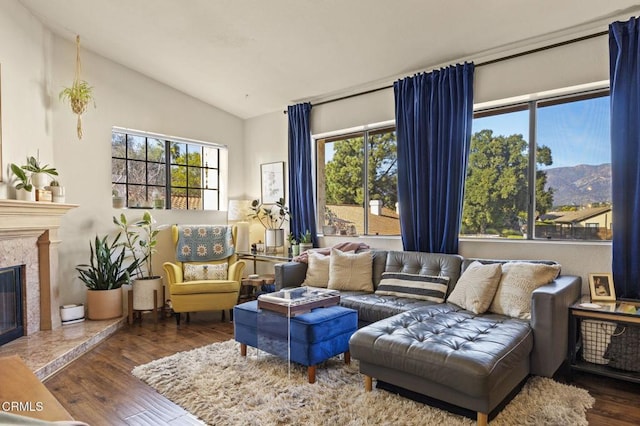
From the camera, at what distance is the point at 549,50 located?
3.29 m

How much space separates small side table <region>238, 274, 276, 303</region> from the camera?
476cm

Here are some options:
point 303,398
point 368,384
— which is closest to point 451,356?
point 368,384

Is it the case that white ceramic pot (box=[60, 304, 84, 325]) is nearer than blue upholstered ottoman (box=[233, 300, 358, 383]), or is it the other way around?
blue upholstered ottoman (box=[233, 300, 358, 383])

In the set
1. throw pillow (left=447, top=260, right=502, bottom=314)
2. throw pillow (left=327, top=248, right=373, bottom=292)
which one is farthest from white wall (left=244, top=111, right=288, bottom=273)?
throw pillow (left=447, top=260, right=502, bottom=314)

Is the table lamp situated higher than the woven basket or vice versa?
the table lamp

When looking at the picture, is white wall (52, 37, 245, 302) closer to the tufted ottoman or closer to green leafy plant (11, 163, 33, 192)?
green leafy plant (11, 163, 33, 192)

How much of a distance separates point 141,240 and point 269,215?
66.0 inches

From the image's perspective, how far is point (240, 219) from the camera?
556 centimetres

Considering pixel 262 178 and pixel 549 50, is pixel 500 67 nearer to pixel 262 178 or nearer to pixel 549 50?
pixel 549 50

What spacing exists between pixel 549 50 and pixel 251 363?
11.8 ft

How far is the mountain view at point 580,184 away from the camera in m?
3.21

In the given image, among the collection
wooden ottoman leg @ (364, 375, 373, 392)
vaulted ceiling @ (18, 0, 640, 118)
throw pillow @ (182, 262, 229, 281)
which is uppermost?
vaulted ceiling @ (18, 0, 640, 118)

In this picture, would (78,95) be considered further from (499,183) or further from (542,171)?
(542,171)

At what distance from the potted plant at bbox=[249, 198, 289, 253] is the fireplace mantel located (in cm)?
218
